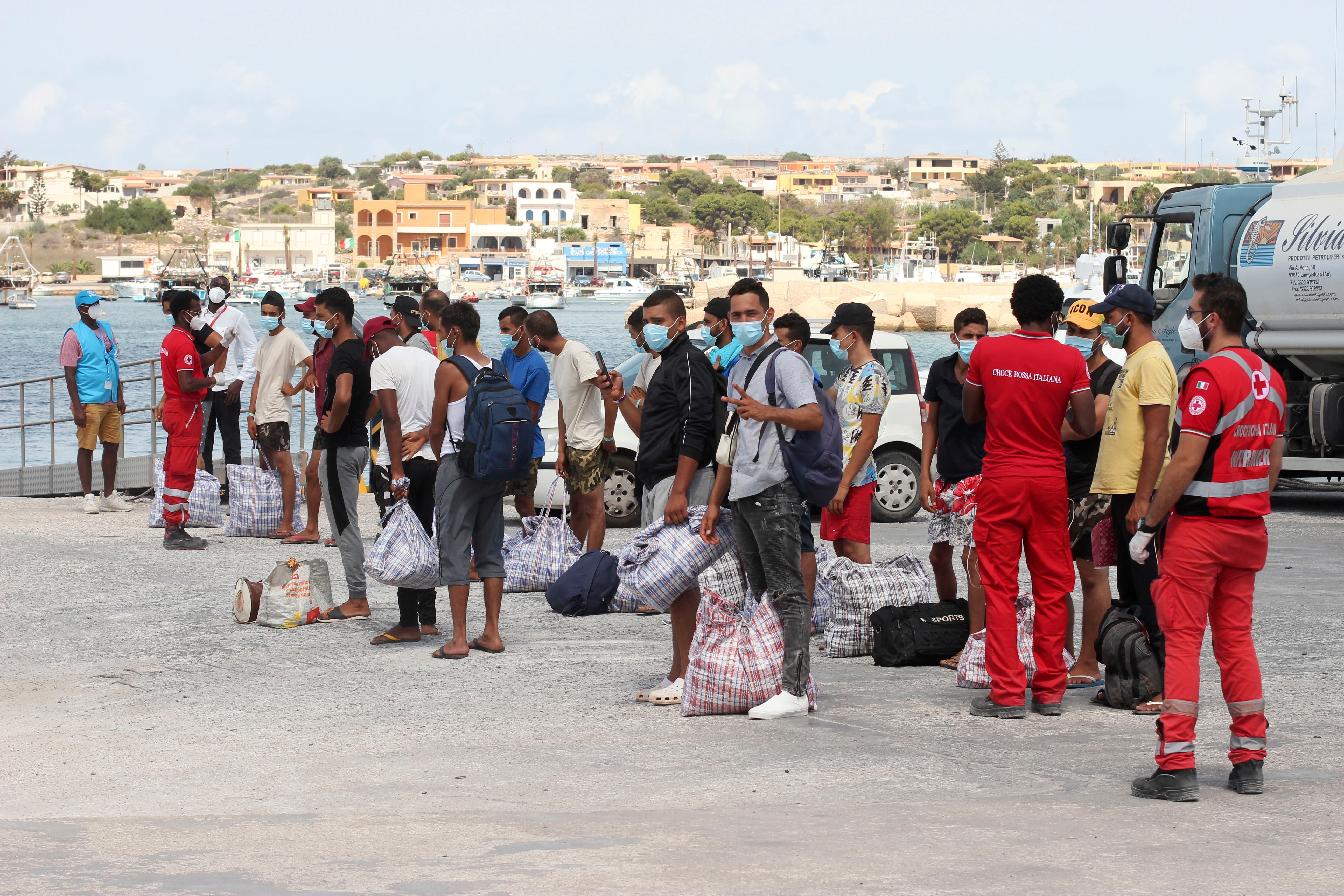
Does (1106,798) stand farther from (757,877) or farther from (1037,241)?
(1037,241)

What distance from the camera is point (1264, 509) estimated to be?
17.6ft

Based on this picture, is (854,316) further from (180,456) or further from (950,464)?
(180,456)

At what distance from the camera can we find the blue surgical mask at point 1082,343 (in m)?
6.92

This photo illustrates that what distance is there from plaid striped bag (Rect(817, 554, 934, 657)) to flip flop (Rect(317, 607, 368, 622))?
2.94 metres

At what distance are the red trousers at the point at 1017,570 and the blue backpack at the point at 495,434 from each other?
241 centimetres

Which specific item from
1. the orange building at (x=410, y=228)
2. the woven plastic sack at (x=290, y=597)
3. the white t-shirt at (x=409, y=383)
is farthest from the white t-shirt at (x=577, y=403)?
the orange building at (x=410, y=228)

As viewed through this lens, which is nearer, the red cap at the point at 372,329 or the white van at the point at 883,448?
the red cap at the point at 372,329

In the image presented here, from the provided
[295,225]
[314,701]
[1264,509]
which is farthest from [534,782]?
[295,225]

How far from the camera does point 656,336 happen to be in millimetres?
7613

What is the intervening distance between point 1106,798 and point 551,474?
8.28 m

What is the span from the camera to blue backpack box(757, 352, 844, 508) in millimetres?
6172

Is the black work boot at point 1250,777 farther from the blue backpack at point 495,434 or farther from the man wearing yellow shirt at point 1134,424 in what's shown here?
the blue backpack at point 495,434

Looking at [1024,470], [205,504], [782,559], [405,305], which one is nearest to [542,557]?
[405,305]

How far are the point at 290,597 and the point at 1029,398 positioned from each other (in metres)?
4.72
